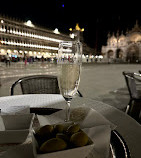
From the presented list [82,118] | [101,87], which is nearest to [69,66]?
[82,118]

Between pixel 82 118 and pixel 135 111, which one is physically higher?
pixel 82 118

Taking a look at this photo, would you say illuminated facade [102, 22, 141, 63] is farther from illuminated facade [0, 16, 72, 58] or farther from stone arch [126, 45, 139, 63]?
illuminated facade [0, 16, 72, 58]

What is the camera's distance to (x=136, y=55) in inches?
2060

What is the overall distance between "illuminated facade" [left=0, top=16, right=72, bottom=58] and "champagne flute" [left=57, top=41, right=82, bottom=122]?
35.5 m

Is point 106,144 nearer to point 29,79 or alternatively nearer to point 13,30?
point 29,79

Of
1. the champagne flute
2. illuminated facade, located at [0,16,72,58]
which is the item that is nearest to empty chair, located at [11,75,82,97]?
the champagne flute

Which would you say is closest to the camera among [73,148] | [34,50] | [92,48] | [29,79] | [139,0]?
[73,148]

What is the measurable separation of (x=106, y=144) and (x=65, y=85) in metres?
0.32

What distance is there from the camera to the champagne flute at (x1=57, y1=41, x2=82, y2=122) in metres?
0.64

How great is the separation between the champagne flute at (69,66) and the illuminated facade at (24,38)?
35.5 metres

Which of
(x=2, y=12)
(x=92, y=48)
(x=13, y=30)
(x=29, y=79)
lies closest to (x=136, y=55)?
(x=92, y=48)

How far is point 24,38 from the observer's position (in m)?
45.6

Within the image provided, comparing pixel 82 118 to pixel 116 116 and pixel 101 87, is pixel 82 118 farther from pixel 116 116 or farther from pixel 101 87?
pixel 101 87

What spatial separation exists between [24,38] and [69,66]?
48.4m
